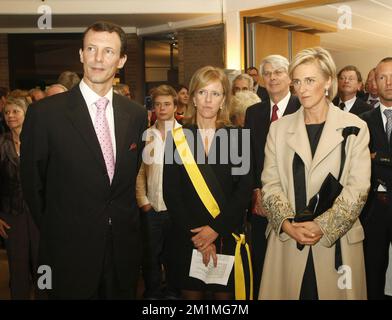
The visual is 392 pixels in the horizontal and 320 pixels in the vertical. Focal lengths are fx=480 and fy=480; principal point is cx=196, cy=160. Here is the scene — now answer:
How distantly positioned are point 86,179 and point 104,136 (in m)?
0.21

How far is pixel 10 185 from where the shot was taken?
3.29 meters

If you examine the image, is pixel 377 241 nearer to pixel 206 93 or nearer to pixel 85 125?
pixel 206 93

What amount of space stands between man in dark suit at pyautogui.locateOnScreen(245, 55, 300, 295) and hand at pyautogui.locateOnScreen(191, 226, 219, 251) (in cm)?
55

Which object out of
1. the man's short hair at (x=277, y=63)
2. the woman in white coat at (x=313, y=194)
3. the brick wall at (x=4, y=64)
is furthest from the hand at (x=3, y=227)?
the brick wall at (x=4, y=64)

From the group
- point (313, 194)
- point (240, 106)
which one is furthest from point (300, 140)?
point (240, 106)

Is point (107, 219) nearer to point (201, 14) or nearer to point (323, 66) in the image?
point (323, 66)

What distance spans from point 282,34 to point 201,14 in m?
2.28

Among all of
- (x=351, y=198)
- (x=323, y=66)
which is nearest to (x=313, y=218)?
(x=351, y=198)

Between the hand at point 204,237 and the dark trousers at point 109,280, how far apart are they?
0.59 meters

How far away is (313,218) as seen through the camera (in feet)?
7.80

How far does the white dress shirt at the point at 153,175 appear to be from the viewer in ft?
12.1

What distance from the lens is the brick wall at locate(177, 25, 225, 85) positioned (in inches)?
389

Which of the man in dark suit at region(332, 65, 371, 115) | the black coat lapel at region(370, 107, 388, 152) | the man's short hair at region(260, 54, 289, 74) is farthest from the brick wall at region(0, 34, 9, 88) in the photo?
the black coat lapel at region(370, 107, 388, 152)

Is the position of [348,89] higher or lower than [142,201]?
higher
